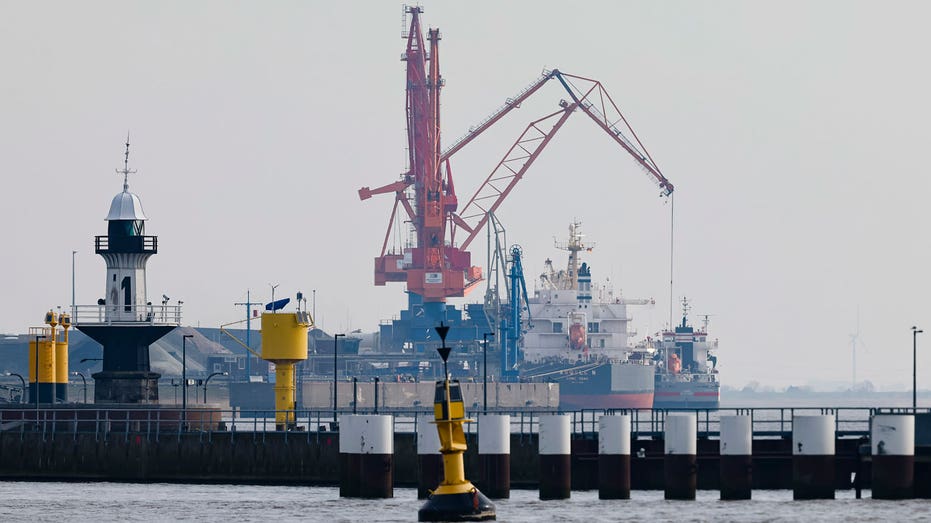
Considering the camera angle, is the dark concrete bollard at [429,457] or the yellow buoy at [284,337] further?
the yellow buoy at [284,337]

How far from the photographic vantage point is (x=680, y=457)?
169 ft

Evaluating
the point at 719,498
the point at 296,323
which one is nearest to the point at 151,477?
the point at 296,323

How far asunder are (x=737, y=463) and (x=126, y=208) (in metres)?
31.5

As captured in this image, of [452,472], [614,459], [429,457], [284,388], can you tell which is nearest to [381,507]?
[429,457]

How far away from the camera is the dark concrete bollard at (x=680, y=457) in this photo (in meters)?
51.1

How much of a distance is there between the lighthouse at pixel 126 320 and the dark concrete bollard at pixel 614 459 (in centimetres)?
2601

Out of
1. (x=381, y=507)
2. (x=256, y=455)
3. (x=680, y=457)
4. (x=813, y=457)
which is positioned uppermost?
(x=813, y=457)

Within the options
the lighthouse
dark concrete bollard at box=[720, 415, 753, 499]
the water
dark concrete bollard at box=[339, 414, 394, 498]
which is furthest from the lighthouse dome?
dark concrete bollard at box=[720, 415, 753, 499]

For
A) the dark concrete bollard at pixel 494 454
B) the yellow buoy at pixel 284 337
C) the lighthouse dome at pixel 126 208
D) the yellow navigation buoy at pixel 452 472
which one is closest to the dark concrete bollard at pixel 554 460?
the dark concrete bollard at pixel 494 454

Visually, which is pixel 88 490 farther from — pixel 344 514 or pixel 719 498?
pixel 719 498

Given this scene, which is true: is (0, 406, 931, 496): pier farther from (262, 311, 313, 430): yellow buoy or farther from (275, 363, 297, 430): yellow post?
(262, 311, 313, 430): yellow buoy

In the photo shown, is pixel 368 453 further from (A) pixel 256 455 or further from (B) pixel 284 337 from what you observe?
(B) pixel 284 337

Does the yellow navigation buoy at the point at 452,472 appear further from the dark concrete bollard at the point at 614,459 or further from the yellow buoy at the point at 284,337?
the yellow buoy at the point at 284,337

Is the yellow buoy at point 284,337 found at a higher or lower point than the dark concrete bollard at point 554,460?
higher
